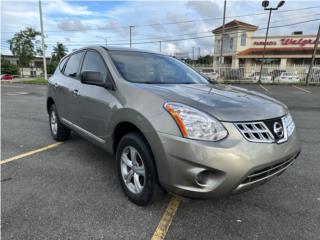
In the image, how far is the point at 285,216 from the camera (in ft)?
8.20

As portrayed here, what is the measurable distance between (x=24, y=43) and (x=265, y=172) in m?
57.6

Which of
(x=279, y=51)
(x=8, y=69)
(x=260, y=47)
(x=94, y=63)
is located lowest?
(x=8, y=69)

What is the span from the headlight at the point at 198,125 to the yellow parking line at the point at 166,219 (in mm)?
927

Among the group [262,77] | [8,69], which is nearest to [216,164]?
[262,77]

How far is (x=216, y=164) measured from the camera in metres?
1.97

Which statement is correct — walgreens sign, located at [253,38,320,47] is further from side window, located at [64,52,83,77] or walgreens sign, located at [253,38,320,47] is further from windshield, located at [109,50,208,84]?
side window, located at [64,52,83,77]

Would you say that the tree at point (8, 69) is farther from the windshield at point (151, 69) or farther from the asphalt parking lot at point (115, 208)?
the windshield at point (151, 69)

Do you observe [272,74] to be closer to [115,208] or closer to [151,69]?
[151,69]

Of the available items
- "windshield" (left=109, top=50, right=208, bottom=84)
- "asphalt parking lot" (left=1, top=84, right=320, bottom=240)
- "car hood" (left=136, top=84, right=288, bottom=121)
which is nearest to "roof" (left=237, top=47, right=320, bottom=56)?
"windshield" (left=109, top=50, right=208, bottom=84)

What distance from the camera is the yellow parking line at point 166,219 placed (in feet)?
7.27

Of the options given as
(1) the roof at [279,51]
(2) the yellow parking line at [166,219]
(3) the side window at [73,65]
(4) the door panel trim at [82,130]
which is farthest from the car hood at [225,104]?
(1) the roof at [279,51]

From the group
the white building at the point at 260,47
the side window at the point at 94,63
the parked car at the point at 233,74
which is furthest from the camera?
the white building at the point at 260,47

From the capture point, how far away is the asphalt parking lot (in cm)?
225

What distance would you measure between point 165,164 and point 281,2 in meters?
21.3
